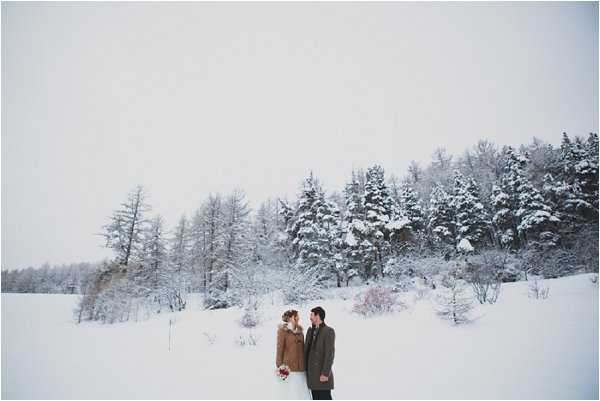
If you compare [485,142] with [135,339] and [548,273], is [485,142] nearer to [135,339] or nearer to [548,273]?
[548,273]

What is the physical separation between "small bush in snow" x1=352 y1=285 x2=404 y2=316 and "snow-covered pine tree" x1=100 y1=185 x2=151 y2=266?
72.5 ft

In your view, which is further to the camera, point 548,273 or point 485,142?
point 485,142

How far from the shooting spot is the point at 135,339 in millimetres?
9750

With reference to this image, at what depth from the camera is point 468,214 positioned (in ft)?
79.0

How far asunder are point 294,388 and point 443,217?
82.7ft

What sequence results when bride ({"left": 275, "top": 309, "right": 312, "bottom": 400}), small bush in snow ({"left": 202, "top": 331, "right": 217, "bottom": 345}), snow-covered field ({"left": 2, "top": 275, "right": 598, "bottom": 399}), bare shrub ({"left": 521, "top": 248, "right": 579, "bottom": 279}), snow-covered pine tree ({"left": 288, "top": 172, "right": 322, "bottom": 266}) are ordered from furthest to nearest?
snow-covered pine tree ({"left": 288, "top": 172, "right": 322, "bottom": 266})
bare shrub ({"left": 521, "top": 248, "right": 579, "bottom": 279})
small bush in snow ({"left": 202, "top": 331, "right": 217, "bottom": 345})
snow-covered field ({"left": 2, "top": 275, "right": 598, "bottom": 399})
bride ({"left": 275, "top": 309, "right": 312, "bottom": 400})


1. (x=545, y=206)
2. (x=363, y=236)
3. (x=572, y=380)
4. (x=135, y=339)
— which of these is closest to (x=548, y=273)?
(x=545, y=206)

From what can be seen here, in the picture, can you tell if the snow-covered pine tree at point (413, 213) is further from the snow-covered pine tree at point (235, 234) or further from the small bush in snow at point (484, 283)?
the snow-covered pine tree at point (235, 234)

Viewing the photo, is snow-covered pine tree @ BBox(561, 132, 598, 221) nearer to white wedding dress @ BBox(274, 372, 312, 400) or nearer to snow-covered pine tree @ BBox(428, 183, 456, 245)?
snow-covered pine tree @ BBox(428, 183, 456, 245)

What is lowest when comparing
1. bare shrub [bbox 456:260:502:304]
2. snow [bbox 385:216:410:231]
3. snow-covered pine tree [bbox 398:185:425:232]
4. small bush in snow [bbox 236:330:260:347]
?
small bush in snow [bbox 236:330:260:347]

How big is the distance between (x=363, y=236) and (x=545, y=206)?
14917mm

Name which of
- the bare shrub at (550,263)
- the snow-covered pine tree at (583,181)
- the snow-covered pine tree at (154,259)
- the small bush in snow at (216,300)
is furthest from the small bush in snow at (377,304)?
the snow-covered pine tree at (583,181)

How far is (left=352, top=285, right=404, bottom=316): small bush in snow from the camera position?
32.8 ft

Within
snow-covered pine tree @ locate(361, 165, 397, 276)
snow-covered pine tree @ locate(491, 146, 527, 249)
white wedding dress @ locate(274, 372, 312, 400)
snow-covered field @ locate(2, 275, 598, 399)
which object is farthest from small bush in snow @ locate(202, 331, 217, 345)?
snow-covered pine tree @ locate(491, 146, 527, 249)
